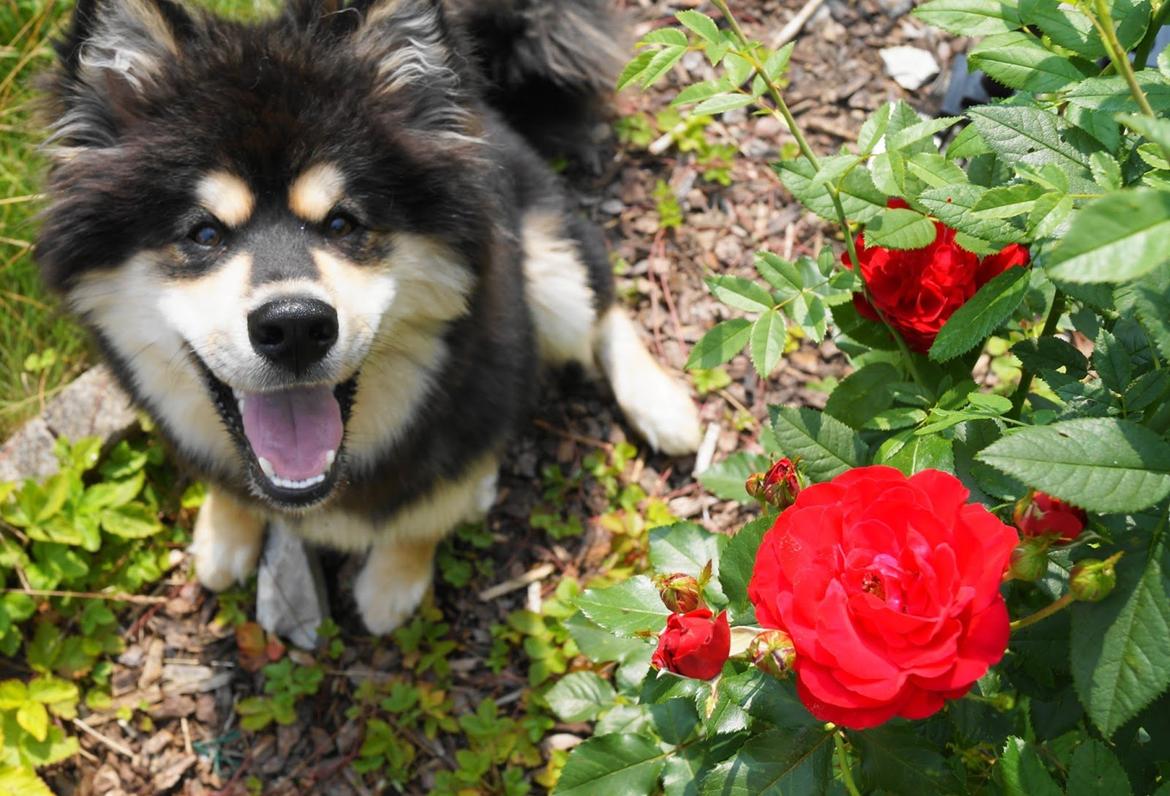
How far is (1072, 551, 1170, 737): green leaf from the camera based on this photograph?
2.97 ft

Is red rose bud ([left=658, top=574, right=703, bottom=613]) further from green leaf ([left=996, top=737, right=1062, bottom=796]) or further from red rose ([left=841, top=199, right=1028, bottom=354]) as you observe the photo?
red rose ([left=841, top=199, right=1028, bottom=354])

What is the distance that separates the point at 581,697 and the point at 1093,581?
118cm

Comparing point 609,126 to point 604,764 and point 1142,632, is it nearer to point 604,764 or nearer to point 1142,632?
point 604,764

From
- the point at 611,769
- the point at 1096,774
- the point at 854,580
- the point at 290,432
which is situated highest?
the point at 854,580

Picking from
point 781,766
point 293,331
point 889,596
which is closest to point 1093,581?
point 889,596

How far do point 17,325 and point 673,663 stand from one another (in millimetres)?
2492

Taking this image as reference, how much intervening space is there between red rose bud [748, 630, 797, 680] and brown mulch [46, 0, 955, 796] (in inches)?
46.9

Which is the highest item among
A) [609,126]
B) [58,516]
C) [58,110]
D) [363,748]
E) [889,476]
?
[889,476]

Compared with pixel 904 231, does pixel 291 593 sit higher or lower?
lower

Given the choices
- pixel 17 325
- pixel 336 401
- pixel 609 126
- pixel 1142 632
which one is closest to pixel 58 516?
pixel 17 325

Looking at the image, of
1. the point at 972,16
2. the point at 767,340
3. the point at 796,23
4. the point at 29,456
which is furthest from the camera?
the point at 796,23

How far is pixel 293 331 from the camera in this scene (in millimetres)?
1733

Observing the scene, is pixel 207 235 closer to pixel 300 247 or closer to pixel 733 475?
pixel 300 247

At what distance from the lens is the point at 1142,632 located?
3.02 ft
